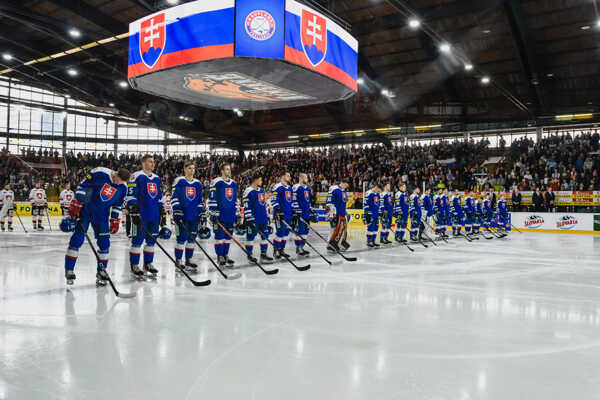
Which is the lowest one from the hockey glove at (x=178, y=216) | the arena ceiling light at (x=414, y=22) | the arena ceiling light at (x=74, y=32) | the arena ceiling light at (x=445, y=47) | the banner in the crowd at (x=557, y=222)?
the banner in the crowd at (x=557, y=222)

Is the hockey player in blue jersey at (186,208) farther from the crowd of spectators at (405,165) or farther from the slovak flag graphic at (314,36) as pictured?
the crowd of spectators at (405,165)

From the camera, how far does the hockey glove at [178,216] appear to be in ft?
21.2

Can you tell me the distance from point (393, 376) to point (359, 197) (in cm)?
1997

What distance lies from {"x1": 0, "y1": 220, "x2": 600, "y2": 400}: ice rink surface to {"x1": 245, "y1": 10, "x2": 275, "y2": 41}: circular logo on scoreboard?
13.6 feet

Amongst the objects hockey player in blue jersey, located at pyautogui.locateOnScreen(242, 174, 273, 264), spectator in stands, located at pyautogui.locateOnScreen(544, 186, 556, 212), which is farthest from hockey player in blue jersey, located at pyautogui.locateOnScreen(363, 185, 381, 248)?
spectator in stands, located at pyautogui.locateOnScreen(544, 186, 556, 212)

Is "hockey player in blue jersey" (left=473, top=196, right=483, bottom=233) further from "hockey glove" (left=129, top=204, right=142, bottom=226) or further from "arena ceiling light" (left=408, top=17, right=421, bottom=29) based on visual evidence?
"hockey glove" (left=129, top=204, right=142, bottom=226)

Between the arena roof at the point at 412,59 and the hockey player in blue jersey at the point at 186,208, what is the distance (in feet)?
21.6

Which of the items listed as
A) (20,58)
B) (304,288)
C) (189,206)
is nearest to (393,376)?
(304,288)

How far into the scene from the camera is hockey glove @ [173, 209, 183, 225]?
6.47m

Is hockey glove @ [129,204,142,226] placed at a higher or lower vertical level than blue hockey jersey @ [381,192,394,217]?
lower

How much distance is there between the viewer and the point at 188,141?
4122cm

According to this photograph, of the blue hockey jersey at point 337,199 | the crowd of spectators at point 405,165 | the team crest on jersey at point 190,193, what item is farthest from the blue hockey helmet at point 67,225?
the crowd of spectators at point 405,165

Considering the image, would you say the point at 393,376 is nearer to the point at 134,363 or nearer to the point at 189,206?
the point at 134,363

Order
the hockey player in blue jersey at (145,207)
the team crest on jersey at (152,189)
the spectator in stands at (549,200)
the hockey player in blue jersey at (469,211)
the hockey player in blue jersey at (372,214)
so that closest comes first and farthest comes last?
the hockey player in blue jersey at (145,207) < the team crest on jersey at (152,189) < the hockey player in blue jersey at (372,214) < the hockey player in blue jersey at (469,211) < the spectator in stands at (549,200)
